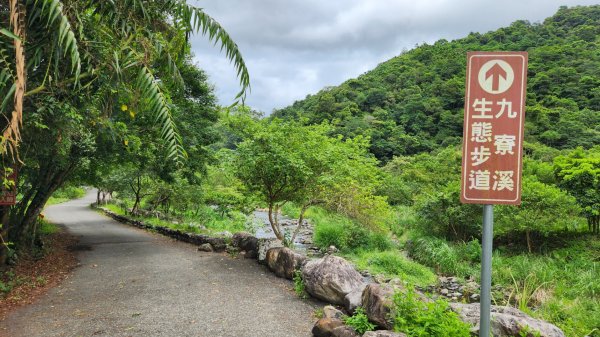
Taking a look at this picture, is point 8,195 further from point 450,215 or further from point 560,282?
point 450,215

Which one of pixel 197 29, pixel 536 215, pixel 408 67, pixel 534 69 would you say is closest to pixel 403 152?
pixel 534 69

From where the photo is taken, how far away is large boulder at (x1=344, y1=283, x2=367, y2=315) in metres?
5.64

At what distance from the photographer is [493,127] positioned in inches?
119

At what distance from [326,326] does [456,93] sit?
4832 cm

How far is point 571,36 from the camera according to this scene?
54969 mm

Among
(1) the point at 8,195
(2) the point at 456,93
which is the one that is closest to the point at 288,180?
(1) the point at 8,195

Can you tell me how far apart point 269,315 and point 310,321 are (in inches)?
25.0

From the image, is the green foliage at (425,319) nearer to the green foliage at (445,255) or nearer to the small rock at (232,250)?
the small rock at (232,250)

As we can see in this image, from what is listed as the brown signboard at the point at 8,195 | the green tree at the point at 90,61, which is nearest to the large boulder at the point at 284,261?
the green tree at the point at 90,61

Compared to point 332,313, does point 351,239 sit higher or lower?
lower

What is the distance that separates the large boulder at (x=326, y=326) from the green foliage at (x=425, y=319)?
80 cm

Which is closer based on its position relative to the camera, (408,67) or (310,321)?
(310,321)

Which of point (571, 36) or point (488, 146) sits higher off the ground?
point (571, 36)

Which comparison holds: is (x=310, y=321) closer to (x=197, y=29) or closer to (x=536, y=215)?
(x=197, y=29)
